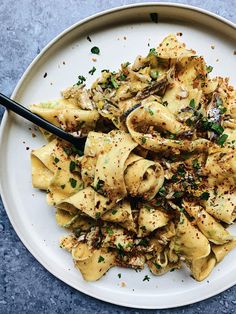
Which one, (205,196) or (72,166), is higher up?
(205,196)

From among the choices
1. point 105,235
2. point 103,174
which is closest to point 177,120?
point 103,174

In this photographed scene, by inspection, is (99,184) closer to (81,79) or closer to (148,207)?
(148,207)

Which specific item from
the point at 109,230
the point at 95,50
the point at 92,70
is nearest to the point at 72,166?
the point at 109,230

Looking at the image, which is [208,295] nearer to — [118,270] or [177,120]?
[118,270]

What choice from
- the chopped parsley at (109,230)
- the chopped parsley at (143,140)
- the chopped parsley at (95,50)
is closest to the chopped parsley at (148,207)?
the chopped parsley at (109,230)

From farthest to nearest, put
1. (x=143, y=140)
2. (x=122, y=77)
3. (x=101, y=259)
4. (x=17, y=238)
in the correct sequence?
(x=17, y=238), (x=101, y=259), (x=122, y=77), (x=143, y=140)

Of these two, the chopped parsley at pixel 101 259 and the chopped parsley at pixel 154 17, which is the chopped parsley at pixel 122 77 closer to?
the chopped parsley at pixel 154 17
